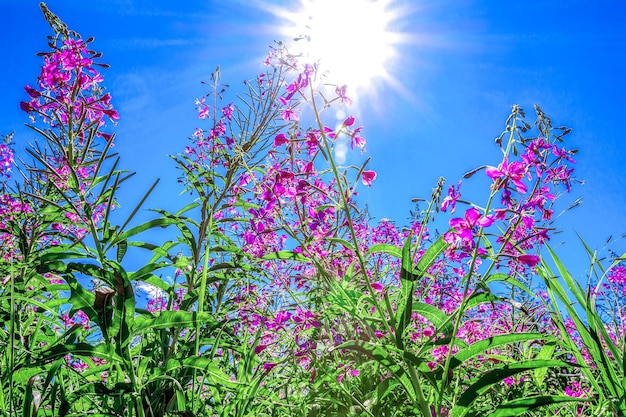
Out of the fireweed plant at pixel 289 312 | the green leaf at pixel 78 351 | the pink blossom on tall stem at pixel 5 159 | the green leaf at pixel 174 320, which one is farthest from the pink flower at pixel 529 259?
the pink blossom on tall stem at pixel 5 159

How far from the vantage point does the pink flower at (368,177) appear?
2222 mm

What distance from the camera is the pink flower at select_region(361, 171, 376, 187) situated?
2222 mm

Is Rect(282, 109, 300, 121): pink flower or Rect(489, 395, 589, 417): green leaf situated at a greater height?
Rect(282, 109, 300, 121): pink flower

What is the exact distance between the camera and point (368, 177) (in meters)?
2.24

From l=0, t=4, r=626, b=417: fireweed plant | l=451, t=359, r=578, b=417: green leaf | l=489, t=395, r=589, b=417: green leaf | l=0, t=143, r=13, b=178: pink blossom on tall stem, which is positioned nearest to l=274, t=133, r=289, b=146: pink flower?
l=0, t=4, r=626, b=417: fireweed plant

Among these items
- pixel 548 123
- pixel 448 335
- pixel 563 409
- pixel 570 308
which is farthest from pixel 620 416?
pixel 563 409

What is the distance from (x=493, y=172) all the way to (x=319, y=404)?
1.37m

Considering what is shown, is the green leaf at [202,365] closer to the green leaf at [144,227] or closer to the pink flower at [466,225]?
the green leaf at [144,227]

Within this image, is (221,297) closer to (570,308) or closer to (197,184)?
(197,184)

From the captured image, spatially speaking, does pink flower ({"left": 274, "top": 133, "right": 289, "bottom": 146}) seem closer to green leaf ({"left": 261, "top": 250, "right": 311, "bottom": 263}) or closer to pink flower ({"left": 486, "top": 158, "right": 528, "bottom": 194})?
green leaf ({"left": 261, "top": 250, "right": 311, "bottom": 263})

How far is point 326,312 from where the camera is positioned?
2.32 meters

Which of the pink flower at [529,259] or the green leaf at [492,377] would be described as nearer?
the green leaf at [492,377]

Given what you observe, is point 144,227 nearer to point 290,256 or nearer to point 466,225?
point 290,256

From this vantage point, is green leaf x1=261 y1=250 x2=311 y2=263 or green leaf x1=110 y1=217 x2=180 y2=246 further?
green leaf x1=261 y1=250 x2=311 y2=263
